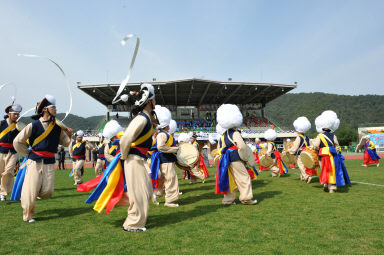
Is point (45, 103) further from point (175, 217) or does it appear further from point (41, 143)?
point (175, 217)

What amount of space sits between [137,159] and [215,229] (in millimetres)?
1447

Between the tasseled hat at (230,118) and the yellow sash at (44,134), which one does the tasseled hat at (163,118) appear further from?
the yellow sash at (44,134)

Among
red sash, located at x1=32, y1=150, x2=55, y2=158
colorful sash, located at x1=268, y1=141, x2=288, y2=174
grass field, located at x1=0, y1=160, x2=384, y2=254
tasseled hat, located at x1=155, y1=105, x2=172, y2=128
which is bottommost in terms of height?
grass field, located at x1=0, y1=160, x2=384, y2=254

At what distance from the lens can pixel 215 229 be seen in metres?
3.70

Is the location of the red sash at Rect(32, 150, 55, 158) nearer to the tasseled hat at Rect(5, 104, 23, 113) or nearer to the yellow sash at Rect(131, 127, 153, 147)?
the yellow sash at Rect(131, 127, 153, 147)

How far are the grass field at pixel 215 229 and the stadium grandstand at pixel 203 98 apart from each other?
2469 cm

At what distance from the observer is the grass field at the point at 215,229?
3.01m

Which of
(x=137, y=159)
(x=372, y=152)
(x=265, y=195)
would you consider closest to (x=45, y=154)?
(x=137, y=159)

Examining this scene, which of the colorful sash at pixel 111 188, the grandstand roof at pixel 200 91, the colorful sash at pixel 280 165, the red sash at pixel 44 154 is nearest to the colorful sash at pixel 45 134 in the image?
the red sash at pixel 44 154

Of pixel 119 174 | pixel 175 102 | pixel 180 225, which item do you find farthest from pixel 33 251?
pixel 175 102

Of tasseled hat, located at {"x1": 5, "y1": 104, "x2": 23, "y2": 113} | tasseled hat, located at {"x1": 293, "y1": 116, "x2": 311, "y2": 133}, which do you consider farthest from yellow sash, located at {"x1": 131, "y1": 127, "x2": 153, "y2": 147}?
tasseled hat, located at {"x1": 293, "y1": 116, "x2": 311, "y2": 133}

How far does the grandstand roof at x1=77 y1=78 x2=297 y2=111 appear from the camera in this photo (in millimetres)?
30453

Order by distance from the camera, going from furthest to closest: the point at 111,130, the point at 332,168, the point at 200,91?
the point at 200,91, the point at 111,130, the point at 332,168

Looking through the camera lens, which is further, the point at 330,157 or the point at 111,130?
the point at 111,130
